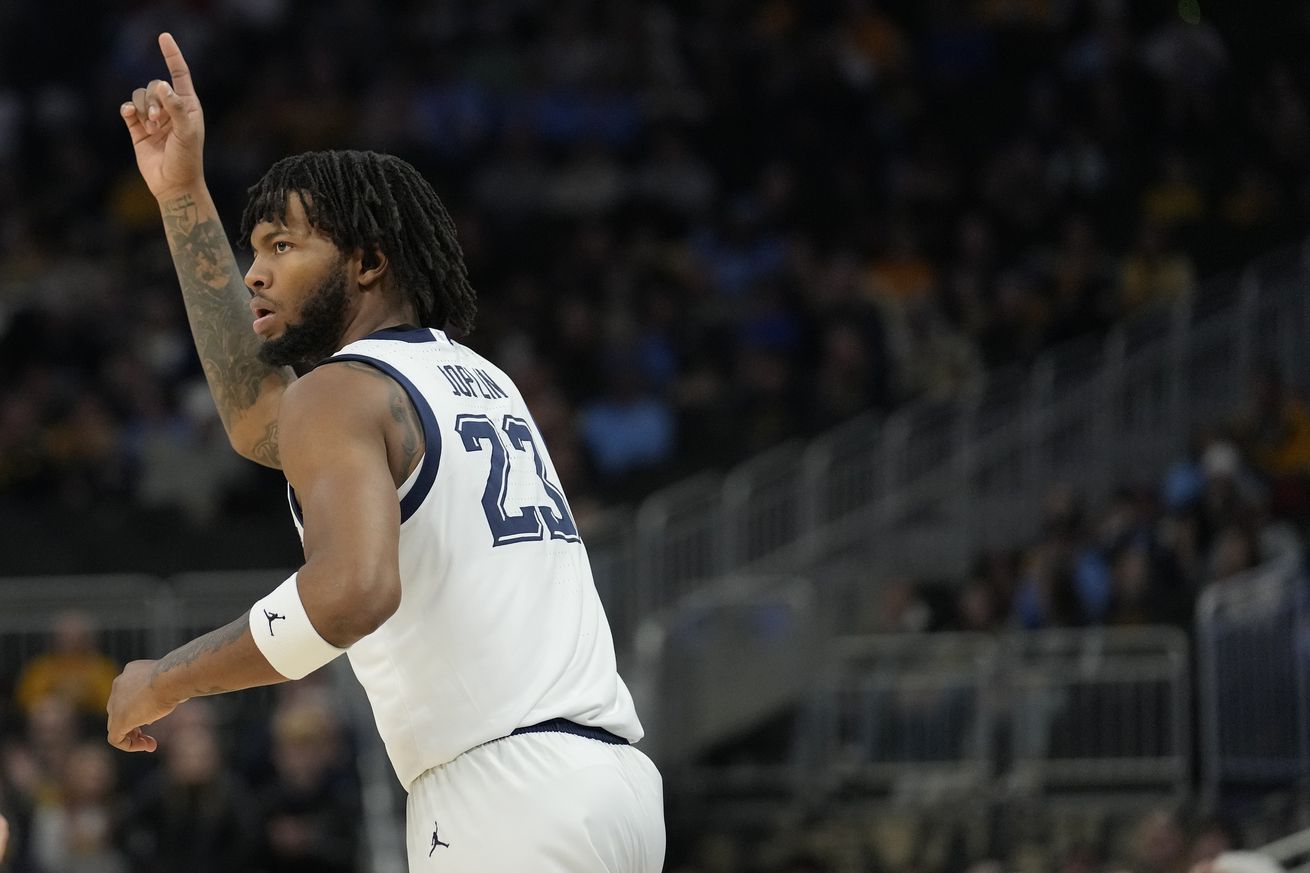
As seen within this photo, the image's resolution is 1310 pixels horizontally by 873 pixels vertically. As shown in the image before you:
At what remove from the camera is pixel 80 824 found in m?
11.9

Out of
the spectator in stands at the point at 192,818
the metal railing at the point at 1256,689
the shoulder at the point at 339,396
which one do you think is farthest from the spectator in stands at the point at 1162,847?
the shoulder at the point at 339,396

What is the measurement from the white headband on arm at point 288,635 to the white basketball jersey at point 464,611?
0.69ft

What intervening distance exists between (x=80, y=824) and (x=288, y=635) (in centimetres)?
851

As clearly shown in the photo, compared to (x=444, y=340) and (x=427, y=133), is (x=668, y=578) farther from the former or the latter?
(x=444, y=340)

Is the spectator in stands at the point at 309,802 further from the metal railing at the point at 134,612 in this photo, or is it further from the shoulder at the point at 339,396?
the shoulder at the point at 339,396

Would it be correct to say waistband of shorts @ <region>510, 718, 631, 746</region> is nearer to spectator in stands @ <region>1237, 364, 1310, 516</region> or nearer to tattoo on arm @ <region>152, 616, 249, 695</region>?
tattoo on arm @ <region>152, 616, 249, 695</region>

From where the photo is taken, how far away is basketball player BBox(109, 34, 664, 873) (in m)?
3.99

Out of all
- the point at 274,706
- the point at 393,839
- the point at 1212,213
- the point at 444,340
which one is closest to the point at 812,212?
the point at 1212,213

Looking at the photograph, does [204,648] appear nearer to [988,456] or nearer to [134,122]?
[134,122]

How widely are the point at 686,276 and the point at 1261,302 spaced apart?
16.0 feet

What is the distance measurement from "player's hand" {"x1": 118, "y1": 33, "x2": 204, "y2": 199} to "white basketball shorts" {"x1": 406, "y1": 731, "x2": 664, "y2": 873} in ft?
5.68

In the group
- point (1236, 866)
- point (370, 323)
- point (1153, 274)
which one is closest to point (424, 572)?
point (370, 323)

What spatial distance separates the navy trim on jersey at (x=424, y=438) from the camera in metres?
4.18

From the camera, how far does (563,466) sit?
51.6 feet
